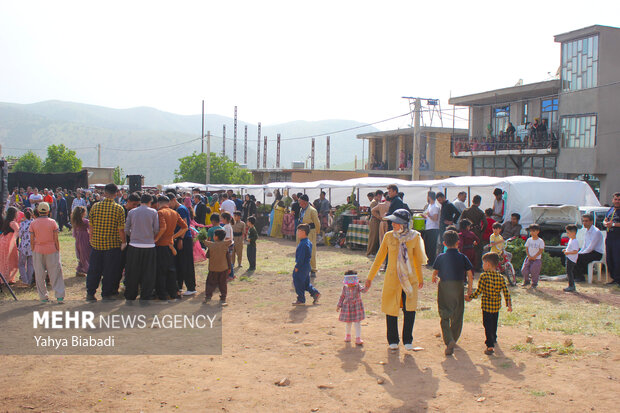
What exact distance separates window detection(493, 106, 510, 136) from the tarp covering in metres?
27.2

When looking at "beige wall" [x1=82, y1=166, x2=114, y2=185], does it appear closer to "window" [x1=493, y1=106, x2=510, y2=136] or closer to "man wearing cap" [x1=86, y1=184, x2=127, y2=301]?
"window" [x1=493, y1=106, x2=510, y2=136]

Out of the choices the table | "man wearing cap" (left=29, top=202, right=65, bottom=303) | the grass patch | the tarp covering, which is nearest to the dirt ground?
the grass patch

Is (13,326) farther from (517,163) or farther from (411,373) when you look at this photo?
(517,163)

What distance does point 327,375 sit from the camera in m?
5.75

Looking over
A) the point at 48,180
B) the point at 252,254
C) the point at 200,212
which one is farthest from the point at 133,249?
the point at 48,180

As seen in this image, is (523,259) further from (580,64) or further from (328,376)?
(580,64)

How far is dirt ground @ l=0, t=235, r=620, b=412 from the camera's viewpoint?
16.3 ft

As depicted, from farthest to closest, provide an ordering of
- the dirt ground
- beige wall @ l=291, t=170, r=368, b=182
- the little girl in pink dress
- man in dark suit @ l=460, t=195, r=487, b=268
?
beige wall @ l=291, t=170, r=368, b=182 → man in dark suit @ l=460, t=195, r=487, b=268 → the little girl in pink dress → the dirt ground

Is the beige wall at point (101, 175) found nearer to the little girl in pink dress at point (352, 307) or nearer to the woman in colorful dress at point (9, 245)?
the woman in colorful dress at point (9, 245)

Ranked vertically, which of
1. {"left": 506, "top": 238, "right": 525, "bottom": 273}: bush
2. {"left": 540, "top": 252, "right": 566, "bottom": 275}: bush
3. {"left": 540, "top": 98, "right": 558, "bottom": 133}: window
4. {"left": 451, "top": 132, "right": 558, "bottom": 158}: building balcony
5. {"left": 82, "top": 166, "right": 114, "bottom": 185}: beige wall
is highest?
{"left": 540, "top": 98, "right": 558, "bottom": 133}: window

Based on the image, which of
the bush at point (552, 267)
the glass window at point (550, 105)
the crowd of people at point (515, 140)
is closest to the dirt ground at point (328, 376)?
the bush at point (552, 267)

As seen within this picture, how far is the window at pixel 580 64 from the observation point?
28891mm

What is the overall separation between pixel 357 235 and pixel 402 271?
10963 mm

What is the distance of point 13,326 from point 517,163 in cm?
3314
